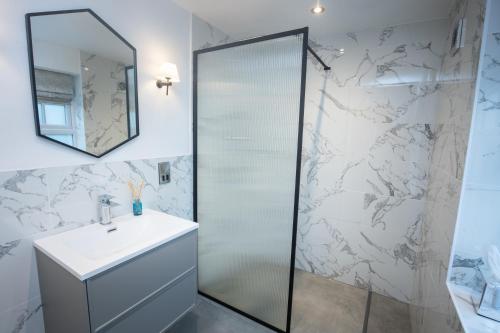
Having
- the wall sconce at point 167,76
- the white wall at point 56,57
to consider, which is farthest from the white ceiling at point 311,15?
the white wall at point 56,57

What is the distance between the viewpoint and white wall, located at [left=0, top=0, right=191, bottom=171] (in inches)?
45.0

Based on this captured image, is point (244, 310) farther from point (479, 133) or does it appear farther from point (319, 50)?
point (319, 50)

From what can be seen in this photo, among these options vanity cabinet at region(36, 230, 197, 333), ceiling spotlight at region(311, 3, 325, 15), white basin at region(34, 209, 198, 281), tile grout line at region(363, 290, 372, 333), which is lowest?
tile grout line at region(363, 290, 372, 333)

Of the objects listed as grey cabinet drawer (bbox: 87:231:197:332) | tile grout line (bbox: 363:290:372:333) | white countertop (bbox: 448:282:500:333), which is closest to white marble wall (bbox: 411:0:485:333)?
white countertop (bbox: 448:282:500:333)

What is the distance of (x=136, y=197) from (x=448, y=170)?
2012 mm

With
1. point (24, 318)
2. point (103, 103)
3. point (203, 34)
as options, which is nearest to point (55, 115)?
point (103, 103)

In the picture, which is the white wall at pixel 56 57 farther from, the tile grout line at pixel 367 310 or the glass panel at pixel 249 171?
the tile grout line at pixel 367 310

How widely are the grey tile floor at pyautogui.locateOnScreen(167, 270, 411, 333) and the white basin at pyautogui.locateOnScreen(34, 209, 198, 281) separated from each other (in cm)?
87

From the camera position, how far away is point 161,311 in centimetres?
145

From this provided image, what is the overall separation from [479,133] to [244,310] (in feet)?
6.44

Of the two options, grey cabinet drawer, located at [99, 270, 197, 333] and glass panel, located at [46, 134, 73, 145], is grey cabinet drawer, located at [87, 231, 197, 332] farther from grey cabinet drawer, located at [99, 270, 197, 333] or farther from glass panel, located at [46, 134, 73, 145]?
glass panel, located at [46, 134, 73, 145]

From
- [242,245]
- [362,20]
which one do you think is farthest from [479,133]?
[242,245]

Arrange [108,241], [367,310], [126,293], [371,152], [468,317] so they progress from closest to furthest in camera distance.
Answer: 1. [468,317]
2. [126,293]
3. [108,241]
4. [367,310]
5. [371,152]

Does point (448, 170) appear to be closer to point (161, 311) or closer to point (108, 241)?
point (161, 311)
